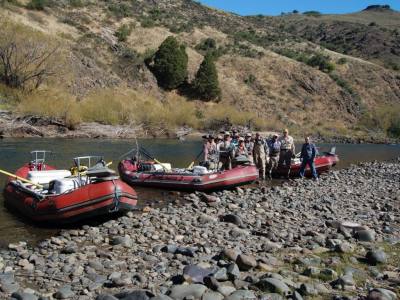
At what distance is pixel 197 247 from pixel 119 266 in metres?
1.55

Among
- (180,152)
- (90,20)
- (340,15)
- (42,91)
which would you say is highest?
(340,15)

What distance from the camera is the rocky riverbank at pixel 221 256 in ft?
20.5

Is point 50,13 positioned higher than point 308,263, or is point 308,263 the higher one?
point 50,13

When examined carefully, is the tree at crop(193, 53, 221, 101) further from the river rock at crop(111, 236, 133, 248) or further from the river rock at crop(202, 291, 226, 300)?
the river rock at crop(202, 291, 226, 300)

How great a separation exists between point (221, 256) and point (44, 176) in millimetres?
7622

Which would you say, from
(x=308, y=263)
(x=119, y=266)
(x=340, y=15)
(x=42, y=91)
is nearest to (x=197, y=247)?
(x=119, y=266)

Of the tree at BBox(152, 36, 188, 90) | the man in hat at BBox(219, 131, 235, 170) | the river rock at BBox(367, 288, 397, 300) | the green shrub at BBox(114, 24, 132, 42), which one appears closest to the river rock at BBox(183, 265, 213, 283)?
the river rock at BBox(367, 288, 397, 300)

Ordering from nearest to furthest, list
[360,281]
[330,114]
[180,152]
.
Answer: [360,281] < [180,152] < [330,114]

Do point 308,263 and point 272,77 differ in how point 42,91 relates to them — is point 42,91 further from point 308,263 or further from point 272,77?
point 308,263

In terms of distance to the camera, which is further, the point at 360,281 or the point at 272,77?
the point at 272,77

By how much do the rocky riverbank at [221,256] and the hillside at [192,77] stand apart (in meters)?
30.0

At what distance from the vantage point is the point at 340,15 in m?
154

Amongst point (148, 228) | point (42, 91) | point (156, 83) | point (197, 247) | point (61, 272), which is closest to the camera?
point (61, 272)

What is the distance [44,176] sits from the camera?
13.6 meters
